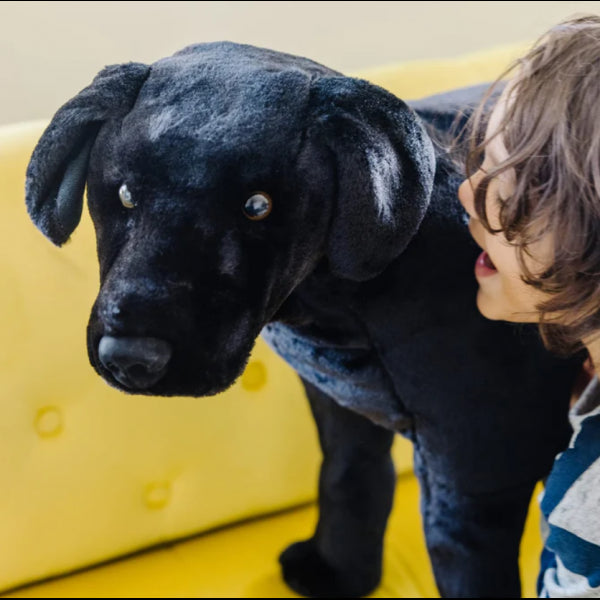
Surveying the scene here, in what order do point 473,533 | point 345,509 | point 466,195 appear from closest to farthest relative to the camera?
point 466,195, point 473,533, point 345,509

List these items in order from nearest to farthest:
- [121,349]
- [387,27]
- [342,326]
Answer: [121,349]
[342,326]
[387,27]

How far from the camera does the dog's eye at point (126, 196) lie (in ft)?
1.73

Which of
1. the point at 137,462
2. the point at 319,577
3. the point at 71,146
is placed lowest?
the point at 319,577

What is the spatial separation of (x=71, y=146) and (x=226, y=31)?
1.69ft

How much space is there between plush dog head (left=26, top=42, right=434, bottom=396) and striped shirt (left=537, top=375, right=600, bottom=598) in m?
0.27

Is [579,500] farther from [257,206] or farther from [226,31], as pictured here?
[226,31]

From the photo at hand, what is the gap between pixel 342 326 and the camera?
0.68 metres

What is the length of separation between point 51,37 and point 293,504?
2.06 ft

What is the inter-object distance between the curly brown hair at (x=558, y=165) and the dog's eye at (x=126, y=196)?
258 millimetres

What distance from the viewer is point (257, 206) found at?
1.72ft

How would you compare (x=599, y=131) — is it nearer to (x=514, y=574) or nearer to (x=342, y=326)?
(x=342, y=326)

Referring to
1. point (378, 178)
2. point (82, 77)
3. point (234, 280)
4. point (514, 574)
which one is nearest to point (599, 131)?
point (378, 178)

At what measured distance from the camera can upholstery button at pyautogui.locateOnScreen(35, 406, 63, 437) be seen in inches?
34.4

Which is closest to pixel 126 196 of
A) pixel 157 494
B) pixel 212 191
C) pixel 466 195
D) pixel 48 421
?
pixel 212 191
